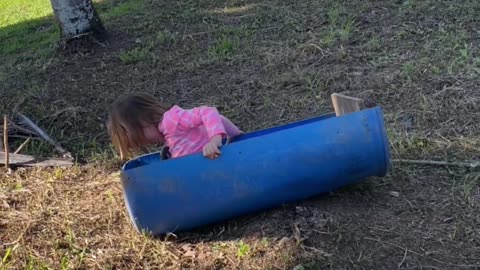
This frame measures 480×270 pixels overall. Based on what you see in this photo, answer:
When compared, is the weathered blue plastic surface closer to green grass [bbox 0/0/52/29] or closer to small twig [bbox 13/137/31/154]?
small twig [bbox 13/137/31/154]

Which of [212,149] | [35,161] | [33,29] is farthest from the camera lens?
[33,29]

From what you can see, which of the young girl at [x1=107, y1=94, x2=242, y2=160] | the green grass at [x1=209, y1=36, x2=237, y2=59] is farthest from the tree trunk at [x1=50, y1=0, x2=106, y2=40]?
the young girl at [x1=107, y1=94, x2=242, y2=160]

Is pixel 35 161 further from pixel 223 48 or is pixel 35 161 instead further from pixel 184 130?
pixel 223 48

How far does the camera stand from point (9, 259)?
10.8 feet

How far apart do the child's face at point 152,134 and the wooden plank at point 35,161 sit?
97 cm

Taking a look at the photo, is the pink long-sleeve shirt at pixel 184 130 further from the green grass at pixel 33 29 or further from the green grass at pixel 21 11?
the green grass at pixel 21 11

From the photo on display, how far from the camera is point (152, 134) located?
342 cm

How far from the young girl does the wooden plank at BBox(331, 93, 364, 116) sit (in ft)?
1.94

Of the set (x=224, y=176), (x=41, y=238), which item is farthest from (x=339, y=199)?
(x=41, y=238)

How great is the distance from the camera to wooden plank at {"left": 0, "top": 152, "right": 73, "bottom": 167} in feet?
13.9

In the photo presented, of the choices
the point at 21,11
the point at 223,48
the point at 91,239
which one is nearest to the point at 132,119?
the point at 91,239

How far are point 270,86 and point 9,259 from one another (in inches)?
88.3

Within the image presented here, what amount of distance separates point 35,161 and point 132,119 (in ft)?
3.86

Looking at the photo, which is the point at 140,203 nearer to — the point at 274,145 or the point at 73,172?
the point at 274,145
